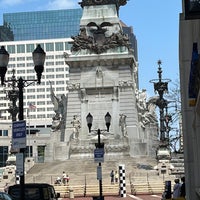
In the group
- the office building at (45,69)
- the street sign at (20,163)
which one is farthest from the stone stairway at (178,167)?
the office building at (45,69)

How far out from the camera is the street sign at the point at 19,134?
56.2 feet

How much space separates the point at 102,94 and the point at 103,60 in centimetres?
386

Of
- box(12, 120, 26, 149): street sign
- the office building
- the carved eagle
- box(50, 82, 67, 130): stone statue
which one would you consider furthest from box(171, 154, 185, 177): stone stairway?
the office building

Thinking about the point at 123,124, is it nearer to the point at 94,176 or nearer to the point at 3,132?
the point at 94,176

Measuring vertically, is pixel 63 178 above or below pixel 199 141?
below

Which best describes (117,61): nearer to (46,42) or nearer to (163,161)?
(163,161)

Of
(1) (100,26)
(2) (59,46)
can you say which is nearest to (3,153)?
(1) (100,26)

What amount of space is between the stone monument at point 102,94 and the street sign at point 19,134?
4624 centimetres

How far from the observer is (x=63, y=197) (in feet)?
144

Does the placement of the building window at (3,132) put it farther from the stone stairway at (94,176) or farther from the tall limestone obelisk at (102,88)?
the stone stairway at (94,176)

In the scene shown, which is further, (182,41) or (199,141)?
(182,41)

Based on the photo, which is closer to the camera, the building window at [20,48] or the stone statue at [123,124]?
the stone statue at [123,124]

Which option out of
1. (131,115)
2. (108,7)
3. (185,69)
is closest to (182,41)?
(185,69)

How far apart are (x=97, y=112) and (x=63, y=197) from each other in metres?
23.4
